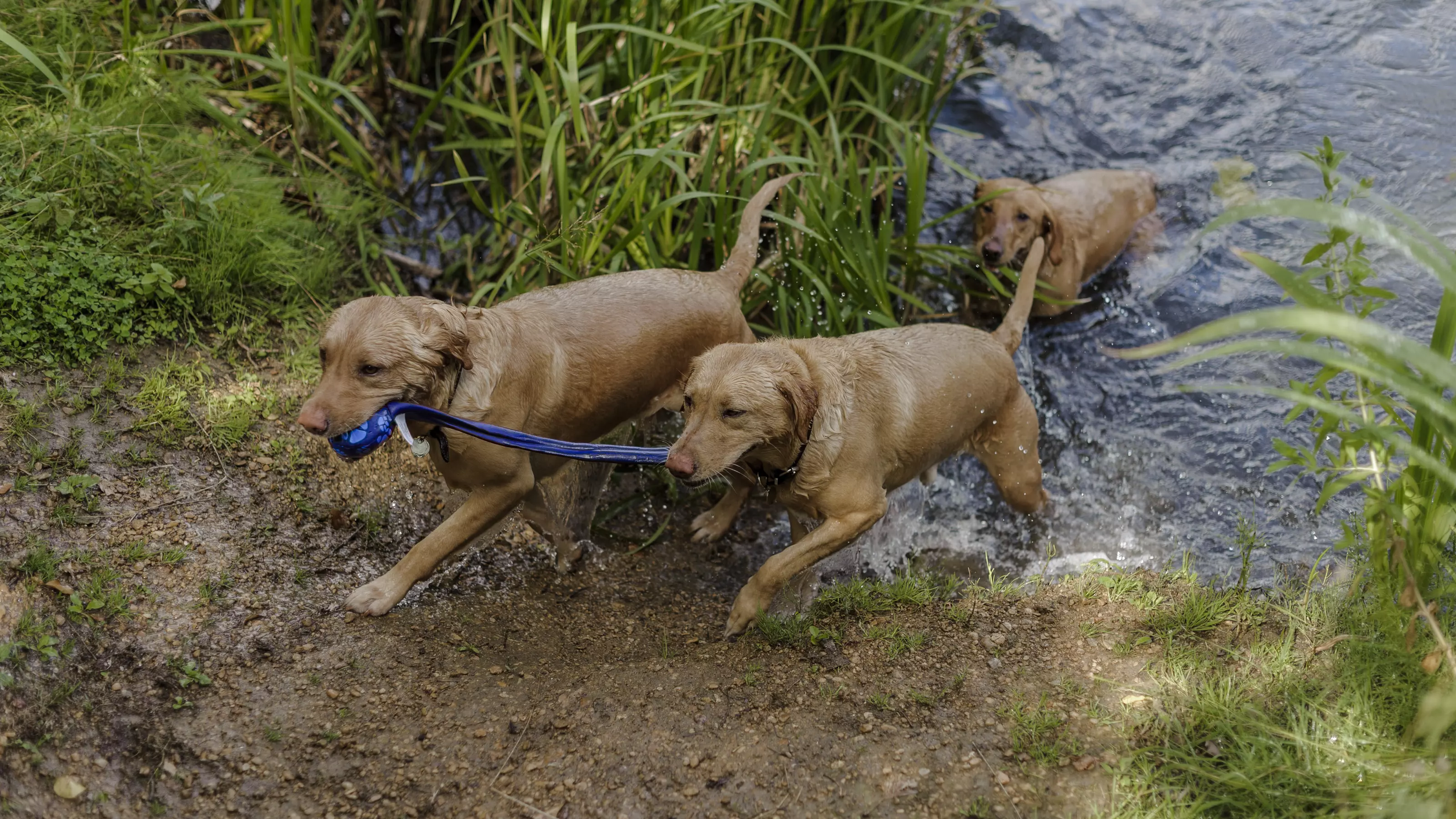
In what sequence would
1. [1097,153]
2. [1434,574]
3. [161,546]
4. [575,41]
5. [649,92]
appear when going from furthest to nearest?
1. [1097,153]
2. [649,92]
3. [575,41]
4. [161,546]
5. [1434,574]

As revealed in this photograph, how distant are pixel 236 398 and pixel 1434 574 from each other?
175 inches

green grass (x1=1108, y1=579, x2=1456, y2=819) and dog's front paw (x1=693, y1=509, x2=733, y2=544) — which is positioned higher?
green grass (x1=1108, y1=579, x2=1456, y2=819)

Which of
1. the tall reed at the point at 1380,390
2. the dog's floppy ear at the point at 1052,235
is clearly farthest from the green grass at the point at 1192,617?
the dog's floppy ear at the point at 1052,235

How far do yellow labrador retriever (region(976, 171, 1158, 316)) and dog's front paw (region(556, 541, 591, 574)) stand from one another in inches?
122

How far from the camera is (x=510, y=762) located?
122 inches

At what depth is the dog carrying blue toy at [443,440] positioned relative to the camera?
3469 mm

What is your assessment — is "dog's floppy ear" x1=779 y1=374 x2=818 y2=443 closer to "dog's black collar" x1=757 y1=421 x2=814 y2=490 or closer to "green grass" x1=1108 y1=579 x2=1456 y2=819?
"dog's black collar" x1=757 y1=421 x2=814 y2=490

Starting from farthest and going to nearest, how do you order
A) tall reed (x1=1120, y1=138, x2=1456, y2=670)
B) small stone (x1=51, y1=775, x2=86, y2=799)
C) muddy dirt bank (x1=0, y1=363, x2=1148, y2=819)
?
muddy dirt bank (x1=0, y1=363, x2=1148, y2=819) → small stone (x1=51, y1=775, x2=86, y2=799) → tall reed (x1=1120, y1=138, x2=1456, y2=670)

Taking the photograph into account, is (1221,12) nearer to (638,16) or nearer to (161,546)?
(638,16)

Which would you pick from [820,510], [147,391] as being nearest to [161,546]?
[147,391]

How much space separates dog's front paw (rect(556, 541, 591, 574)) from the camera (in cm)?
460

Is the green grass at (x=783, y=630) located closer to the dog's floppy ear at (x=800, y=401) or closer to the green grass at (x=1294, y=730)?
the dog's floppy ear at (x=800, y=401)

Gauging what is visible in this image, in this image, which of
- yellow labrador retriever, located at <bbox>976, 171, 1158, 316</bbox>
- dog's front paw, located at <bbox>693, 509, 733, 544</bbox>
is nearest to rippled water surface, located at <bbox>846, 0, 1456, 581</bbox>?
yellow labrador retriever, located at <bbox>976, 171, 1158, 316</bbox>

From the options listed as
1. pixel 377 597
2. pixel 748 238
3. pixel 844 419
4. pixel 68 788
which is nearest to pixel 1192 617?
pixel 844 419
